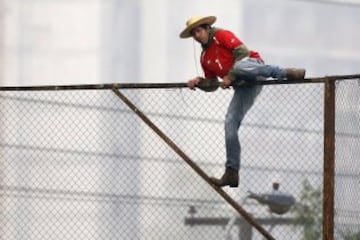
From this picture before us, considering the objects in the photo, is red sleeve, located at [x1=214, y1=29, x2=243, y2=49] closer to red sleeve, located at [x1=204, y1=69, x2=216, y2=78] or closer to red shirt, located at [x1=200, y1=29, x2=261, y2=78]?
red shirt, located at [x1=200, y1=29, x2=261, y2=78]

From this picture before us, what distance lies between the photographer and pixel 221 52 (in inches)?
390

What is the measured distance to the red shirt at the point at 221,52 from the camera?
32.2 feet

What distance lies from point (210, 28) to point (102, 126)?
19499mm

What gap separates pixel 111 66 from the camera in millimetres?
32688

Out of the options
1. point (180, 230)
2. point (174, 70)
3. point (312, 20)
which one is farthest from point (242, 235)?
point (312, 20)

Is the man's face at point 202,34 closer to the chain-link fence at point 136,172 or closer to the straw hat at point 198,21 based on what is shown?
the straw hat at point 198,21

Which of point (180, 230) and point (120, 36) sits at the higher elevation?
point (120, 36)

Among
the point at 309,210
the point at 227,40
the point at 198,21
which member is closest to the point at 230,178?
the point at 227,40

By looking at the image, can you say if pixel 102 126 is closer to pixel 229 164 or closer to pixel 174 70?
pixel 174 70

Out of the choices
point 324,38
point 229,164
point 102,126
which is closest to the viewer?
point 229,164

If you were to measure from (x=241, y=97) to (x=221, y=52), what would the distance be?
418 millimetres

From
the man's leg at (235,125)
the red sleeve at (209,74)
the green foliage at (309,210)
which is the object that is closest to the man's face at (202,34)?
the red sleeve at (209,74)

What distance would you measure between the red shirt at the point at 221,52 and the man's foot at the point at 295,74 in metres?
0.37

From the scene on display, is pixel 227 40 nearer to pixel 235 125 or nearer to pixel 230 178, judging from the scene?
pixel 235 125
